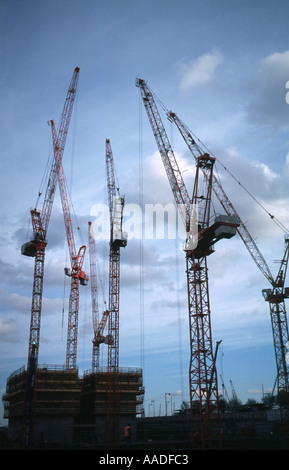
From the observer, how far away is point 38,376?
7606 centimetres

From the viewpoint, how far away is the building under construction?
2864 inches

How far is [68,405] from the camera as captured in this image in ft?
248

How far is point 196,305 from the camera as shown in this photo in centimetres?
6131

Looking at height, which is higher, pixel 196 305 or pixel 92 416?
pixel 196 305

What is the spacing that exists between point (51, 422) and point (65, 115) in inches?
2609

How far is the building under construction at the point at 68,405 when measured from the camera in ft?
239

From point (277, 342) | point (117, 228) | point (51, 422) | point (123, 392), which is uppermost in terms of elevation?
point (117, 228)
